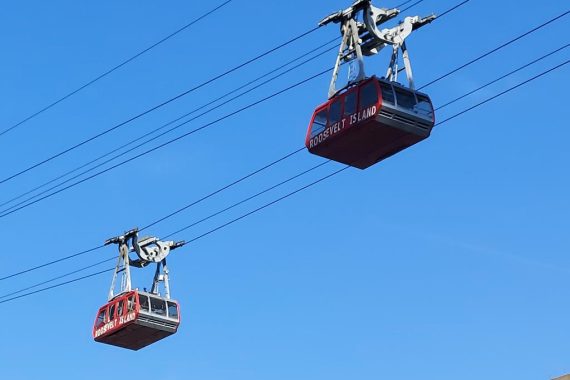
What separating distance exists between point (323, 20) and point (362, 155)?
503 cm

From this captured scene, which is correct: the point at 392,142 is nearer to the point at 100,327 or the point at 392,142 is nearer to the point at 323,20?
the point at 323,20

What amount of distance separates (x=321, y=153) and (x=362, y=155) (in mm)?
1147

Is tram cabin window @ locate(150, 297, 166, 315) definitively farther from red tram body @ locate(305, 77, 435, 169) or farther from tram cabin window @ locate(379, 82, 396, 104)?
tram cabin window @ locate(379, 82, 396, 104)

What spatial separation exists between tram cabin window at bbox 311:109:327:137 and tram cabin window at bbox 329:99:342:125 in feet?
0.80

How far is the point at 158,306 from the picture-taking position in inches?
2165

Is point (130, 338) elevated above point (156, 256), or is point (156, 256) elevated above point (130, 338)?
point (156, 256)

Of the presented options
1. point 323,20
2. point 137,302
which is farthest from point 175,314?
point 323,20

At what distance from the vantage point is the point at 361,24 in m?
42.2

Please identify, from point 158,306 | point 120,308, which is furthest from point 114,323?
point 158,306

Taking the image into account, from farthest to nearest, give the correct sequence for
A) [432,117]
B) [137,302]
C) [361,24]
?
[137,302]
[361,24]
[432,117]

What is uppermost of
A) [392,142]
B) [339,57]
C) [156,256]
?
[156,256]

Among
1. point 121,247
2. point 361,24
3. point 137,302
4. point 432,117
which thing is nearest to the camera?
point 432,117

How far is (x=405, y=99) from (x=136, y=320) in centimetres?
1829

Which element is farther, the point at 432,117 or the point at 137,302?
the point at 137,302
